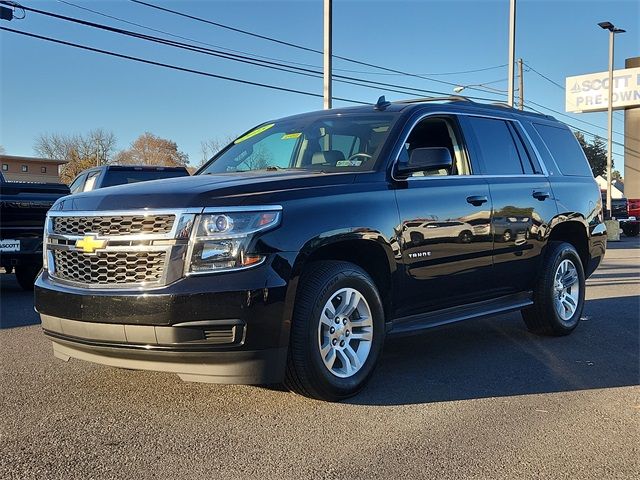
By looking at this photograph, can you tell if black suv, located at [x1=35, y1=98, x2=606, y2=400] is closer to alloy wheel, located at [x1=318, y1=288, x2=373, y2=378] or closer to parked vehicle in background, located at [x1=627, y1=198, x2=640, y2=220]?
alloy wheel, located at [x1=318, y1=288, x2=373, y2=378]

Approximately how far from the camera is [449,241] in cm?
498

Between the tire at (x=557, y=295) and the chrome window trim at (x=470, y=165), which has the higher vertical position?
the chrome window trim at (x=470, y=165)

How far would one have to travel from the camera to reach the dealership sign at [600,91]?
42219mm

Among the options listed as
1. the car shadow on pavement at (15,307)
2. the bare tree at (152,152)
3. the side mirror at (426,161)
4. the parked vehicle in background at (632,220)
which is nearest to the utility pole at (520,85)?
the parked vehicle in background at (632,220)

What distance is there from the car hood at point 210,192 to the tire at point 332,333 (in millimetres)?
532

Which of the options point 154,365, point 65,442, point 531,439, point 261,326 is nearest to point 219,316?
point 261,326

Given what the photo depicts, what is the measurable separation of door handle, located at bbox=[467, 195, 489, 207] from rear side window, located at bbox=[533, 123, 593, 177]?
168 cm

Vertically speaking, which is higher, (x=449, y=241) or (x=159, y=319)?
(x=449, y=241)

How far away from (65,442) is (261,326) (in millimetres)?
1207

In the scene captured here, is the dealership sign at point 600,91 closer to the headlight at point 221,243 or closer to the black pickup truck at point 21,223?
the black pickup truck at point 21,223

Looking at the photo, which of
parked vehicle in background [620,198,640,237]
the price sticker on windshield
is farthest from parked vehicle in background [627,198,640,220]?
the price sticker on windshield

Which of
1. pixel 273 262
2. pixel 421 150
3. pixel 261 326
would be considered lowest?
pixel 261 326

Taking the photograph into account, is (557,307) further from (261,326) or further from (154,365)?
(154,365)

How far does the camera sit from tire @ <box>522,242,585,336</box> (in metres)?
6.16
